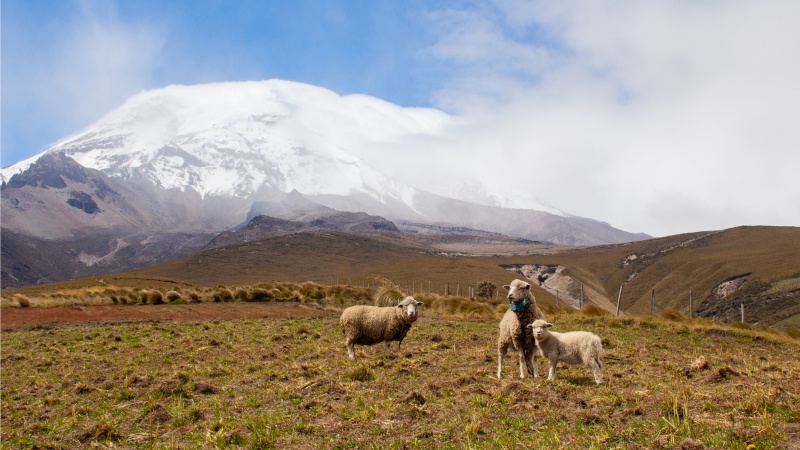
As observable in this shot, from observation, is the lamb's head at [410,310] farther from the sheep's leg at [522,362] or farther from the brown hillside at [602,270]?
the brown hillside at [602,270]

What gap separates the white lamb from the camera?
10.2 m

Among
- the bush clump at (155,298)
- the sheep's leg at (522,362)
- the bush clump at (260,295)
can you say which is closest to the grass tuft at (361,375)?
the sheep's leg at (522,362)

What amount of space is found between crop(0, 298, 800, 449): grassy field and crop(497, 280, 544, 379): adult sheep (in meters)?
0.47

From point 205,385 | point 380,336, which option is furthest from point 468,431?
point 380,336

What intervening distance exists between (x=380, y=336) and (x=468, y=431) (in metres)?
8.26

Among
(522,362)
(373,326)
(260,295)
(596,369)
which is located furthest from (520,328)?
(260,295)

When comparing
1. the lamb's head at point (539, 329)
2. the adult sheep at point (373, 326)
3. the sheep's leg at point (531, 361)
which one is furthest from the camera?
the adult sheep at point (373, 326)

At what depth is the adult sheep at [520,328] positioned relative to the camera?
11.2m

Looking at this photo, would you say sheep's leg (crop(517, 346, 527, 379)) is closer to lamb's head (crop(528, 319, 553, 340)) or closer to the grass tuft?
lamb's head (crop(528, 319, 553, 340))

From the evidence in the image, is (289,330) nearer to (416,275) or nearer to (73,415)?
(73,415)

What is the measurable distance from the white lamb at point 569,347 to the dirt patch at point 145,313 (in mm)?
20710

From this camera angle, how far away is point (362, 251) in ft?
Answer: 557

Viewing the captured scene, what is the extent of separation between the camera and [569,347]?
34.8 ft

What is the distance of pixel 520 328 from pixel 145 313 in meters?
26.3
